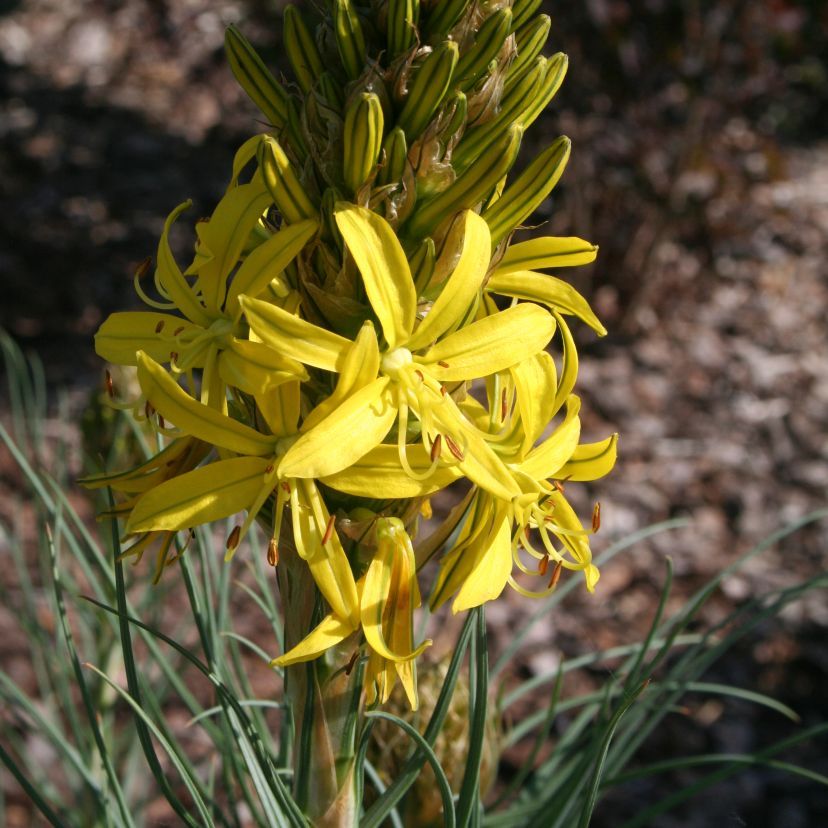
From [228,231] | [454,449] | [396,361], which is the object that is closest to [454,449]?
[454,449]

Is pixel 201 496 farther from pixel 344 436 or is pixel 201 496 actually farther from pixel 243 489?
pixel 344 436

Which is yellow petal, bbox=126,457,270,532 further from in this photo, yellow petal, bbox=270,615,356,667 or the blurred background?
the blurred background

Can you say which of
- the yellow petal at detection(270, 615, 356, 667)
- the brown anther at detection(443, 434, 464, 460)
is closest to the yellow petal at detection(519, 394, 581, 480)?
the brown anther at detection(443, 434, 464, 460)

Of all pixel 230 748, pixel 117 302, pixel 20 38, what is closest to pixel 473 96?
pixel 230 748

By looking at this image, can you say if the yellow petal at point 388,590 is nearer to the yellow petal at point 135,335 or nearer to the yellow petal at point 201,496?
the yellow petal at point 201,496

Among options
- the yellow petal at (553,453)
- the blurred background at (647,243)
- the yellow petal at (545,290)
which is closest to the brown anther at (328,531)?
the yellow petal at (553,453)

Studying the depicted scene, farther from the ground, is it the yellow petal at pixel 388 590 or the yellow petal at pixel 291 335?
the yellow petal at pixel 291 335

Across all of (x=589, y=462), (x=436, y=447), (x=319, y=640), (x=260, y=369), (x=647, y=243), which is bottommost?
(x=647, y=243)

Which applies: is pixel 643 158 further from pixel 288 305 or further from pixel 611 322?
pixel 288 305
